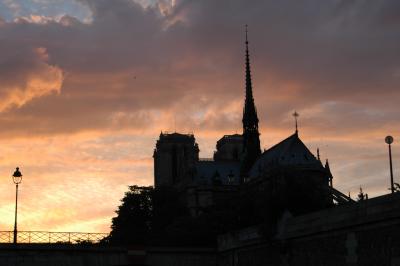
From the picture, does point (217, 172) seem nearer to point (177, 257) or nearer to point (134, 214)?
point (134, 214)

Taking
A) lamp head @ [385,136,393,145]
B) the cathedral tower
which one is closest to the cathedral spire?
the cathedral tower

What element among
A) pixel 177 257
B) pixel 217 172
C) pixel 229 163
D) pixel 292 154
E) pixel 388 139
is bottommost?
pixel 177 257

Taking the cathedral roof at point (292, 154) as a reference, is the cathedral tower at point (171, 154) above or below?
above

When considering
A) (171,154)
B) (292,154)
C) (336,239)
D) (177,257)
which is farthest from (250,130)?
(336,239)

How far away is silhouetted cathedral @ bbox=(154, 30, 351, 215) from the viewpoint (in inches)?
4373

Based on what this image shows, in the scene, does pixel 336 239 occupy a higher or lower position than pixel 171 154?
lower

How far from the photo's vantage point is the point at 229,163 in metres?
143

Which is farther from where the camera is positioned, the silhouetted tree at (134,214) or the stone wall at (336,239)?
the silhouetted tree at (134,214)

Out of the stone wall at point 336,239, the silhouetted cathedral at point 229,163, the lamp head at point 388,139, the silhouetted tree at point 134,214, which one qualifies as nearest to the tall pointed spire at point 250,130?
the silhouetted cathedral at point 229,163

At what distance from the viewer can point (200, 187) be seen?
420 feet

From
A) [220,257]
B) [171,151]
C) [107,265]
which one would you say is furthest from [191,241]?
[171,151]

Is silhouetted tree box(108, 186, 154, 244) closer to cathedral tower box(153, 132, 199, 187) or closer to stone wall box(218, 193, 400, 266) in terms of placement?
cathedral tower box(153, 132, 199, 187)

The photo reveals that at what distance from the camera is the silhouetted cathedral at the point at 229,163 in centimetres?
11106

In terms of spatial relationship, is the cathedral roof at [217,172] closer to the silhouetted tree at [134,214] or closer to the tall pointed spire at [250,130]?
the tall pointed spire at [250,130]
